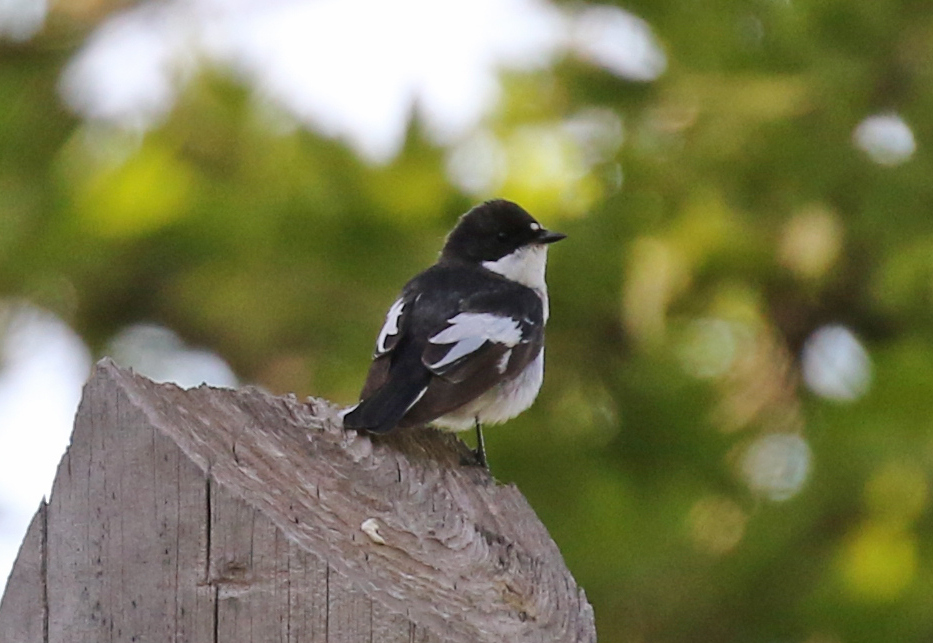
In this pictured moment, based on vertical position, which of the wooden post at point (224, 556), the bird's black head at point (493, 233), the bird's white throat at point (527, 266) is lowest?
the wooden post at point (224, 556)

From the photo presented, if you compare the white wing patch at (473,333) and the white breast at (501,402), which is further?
the white breast at (501,402)

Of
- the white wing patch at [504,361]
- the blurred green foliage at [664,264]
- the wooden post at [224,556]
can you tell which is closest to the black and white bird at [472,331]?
the white wing patch at [504,361]

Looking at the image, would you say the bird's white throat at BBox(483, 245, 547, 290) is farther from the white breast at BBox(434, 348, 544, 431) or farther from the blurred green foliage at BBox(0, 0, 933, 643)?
the white breast at BBox(434, 348, 544, 431)

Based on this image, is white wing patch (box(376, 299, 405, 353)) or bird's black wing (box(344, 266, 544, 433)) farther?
white wing patch (box(376, 299, 405, 353))

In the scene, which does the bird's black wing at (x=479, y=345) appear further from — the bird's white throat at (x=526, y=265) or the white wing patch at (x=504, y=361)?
the bird's white throat at (x=526, y=265)

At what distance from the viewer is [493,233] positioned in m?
5.54

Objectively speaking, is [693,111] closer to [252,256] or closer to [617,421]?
[617,421]

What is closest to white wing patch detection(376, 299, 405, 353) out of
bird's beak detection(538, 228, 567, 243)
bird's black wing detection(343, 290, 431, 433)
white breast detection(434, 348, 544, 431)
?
bird's black wing detection(343, 290, 431, 433)

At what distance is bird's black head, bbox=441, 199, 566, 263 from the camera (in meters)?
5.43

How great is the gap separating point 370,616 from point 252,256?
159 inches

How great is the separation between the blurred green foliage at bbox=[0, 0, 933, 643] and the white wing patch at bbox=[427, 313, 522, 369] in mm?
891

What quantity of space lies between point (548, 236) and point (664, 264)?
2.34 ft

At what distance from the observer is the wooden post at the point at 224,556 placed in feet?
6.89

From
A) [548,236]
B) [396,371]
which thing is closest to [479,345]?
[396,371]
